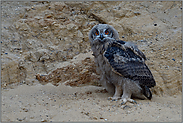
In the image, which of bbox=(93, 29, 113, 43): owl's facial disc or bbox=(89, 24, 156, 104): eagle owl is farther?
bbox=(93, 29, 113, 43): owl's facial disc

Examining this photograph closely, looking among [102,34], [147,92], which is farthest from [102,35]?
[147,92]

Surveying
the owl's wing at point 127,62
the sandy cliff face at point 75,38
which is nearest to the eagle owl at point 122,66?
the owl's wing at point 127,62

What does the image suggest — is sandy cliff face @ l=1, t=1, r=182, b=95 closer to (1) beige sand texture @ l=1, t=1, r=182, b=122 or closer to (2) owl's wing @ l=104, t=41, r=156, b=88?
(1) beige sand texture @ l=1, t=1, r=182, b=122

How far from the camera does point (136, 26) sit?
19.2 feet

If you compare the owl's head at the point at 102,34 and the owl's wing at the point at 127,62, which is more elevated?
the owl's head at the point at 102,34

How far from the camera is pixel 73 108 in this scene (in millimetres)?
3035

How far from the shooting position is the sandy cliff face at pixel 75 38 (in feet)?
14.9

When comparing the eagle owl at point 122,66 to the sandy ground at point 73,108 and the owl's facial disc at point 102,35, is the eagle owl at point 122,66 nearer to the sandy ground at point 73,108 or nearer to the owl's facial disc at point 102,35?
the owl's facial disc at point 102,35

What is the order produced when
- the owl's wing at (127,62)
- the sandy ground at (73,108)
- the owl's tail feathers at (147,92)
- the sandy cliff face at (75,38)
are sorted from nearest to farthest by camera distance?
the sandy ground at (73,108) → the owl's wing at (127,62) → the owl's tail feathers at (147,92) → the sandy cliff face at (75,38)

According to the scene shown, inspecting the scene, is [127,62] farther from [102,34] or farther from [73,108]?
[73,108]

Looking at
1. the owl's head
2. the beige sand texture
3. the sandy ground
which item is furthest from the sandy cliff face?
the owl's head

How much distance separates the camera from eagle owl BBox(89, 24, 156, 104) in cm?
351

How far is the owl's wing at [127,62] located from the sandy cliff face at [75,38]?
0.97 metres

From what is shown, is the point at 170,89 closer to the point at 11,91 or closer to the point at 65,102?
the point at 65,102
